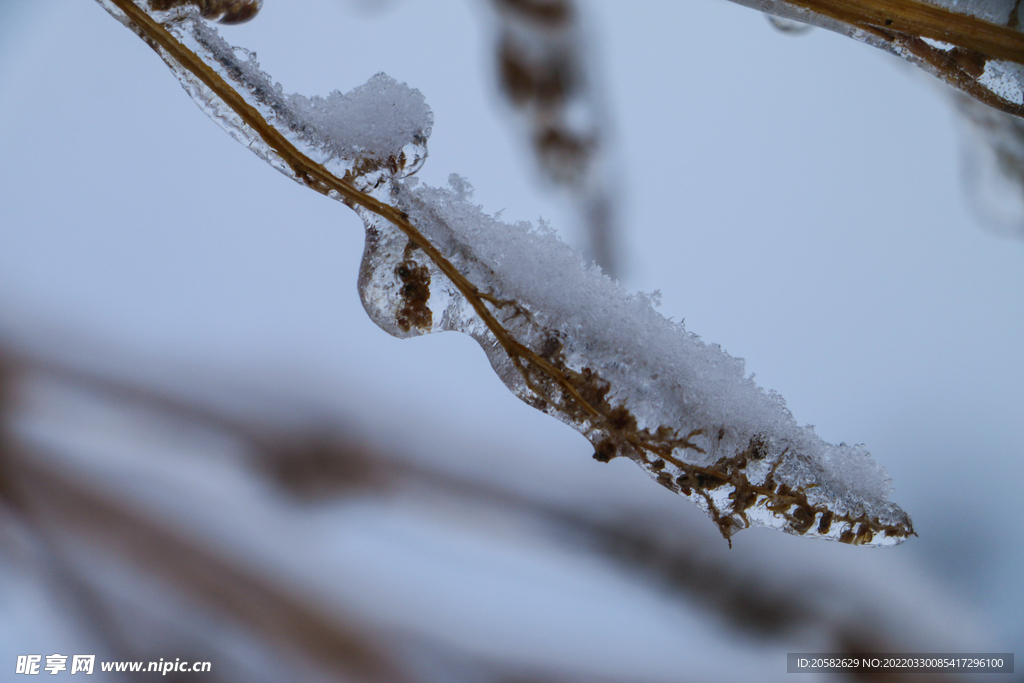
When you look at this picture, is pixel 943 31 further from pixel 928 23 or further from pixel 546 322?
pixel 546 322

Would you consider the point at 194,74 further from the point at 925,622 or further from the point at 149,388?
the point at 925,622

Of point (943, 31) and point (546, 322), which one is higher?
point (943, 31)

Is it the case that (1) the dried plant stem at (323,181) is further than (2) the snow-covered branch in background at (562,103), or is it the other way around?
(2) the snow-covered branch in background at (562,103)

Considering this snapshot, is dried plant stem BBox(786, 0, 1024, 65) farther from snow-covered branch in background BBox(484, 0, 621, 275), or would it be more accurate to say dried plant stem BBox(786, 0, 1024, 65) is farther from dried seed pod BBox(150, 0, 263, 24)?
dried seed pod BBox(150, 0, 263, 24)

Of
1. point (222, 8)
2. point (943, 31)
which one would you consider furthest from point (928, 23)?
point (222, 8)

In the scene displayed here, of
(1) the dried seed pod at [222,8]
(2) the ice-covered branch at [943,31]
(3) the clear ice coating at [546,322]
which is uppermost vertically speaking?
(2) the ice-covered branch at [943,31]

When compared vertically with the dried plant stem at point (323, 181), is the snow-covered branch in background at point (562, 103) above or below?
above

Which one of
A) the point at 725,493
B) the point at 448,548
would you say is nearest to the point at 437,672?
the point at 448,548

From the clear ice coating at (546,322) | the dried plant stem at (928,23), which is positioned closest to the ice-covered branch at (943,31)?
the dried plant stem at (928,23)

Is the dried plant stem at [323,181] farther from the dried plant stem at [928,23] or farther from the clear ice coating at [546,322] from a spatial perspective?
the dried plant stem at [928,23]
